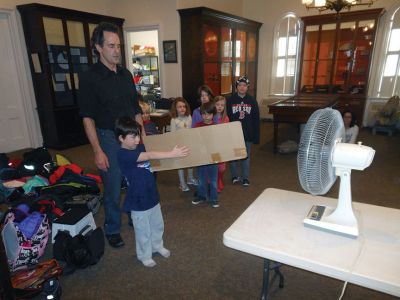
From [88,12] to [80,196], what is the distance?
149 inches

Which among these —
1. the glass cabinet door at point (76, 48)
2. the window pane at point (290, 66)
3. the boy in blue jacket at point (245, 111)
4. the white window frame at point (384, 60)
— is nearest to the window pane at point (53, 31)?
the glass cabinet door at point (76, 48)

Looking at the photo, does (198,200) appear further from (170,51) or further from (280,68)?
(280,68)

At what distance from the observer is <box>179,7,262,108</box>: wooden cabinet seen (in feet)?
15.7

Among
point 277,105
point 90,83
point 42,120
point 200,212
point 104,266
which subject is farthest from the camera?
point 42,120

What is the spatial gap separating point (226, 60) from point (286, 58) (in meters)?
1.72

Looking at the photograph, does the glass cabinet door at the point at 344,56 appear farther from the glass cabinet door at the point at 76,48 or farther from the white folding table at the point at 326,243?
the white folding table at the point at 326,243

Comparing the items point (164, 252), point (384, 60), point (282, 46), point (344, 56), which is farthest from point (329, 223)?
point (282, 46)

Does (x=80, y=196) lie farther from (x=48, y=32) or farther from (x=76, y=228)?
(x=48, y=32)

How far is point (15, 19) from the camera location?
4184 millimetres

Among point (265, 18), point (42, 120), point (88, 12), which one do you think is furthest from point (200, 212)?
point (265, 18)

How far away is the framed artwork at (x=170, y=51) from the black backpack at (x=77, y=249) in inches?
154

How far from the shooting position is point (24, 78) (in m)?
4.45

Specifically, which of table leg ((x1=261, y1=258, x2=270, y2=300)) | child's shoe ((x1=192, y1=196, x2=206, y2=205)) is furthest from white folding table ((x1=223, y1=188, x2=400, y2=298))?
child's shoe ((x1=192, y1=196, x2=206, y2=205))

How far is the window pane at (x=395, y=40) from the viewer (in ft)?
17.6
